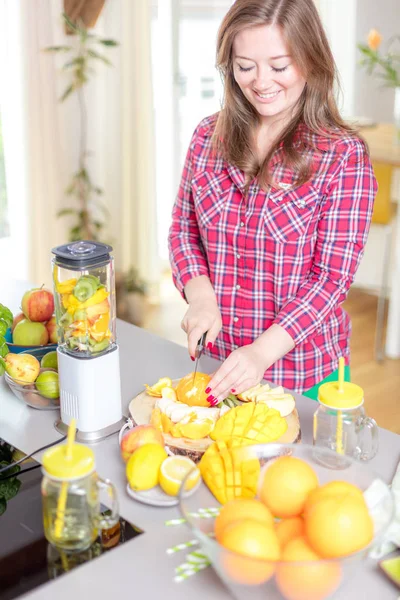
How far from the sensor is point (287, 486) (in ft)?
2.91

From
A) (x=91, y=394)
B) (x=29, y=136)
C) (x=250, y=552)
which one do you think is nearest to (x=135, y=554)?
(x=250, y=552)

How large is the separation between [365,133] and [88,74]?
1446 millimetres

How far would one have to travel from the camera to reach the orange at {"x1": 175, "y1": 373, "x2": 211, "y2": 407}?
1.25 meters

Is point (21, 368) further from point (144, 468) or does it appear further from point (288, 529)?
point (288, 529)

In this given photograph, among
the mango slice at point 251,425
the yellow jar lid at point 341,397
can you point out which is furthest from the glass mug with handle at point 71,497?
the yellow jar lid at point 341,397

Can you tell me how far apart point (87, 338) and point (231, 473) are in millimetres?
353

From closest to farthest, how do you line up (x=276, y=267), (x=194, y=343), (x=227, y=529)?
(x=227, y=529) → (x=194, y=343) → (x=276, y=267)

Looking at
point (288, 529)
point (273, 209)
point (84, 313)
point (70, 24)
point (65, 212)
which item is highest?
point (70, 24)

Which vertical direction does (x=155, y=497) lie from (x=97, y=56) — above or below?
below

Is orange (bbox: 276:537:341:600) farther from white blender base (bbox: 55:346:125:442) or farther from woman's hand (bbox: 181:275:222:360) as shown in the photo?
woman's hand (bbox: 181:275:222:360)

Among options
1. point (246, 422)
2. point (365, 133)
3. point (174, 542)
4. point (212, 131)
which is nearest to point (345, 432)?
point (246, 422)

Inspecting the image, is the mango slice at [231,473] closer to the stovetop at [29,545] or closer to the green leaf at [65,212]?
the stovetop at [29,545]

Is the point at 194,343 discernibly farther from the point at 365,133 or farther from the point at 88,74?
the point at 365,133

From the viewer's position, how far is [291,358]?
1643 mm
